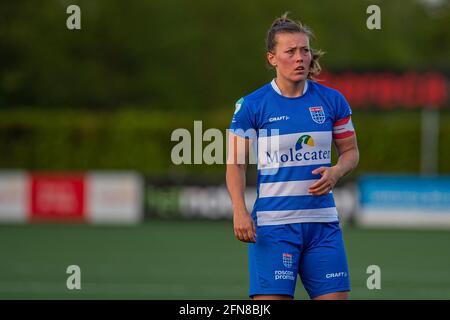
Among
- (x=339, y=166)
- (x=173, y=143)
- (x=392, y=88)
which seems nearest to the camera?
(x=339, y=166)

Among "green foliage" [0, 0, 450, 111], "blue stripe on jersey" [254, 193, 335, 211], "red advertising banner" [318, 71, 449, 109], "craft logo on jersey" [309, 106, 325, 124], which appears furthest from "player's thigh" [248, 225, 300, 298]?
"green foliage" [0, 0, 450, 111]

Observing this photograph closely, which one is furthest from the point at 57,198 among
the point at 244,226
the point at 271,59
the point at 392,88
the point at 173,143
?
the point at 244,226

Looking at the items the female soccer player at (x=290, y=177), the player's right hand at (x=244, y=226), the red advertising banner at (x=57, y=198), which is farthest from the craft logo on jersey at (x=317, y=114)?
the red advertising banner at (x=57, y=198)

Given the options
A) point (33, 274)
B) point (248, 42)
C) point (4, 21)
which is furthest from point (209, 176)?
point (248, 42)

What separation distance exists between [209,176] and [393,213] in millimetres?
3899

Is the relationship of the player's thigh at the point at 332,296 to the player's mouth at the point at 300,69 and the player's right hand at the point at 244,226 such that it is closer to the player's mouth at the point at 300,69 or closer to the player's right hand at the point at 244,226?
the player's right hand at the point at 244,226

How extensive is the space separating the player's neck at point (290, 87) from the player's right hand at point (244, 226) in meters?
0.81

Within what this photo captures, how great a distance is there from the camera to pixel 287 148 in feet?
20.9

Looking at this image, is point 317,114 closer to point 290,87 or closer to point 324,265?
point 290,87

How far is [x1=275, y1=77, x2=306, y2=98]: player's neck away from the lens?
6434mm

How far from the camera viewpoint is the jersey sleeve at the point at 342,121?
21.3 feet

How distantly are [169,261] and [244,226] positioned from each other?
9293 mm

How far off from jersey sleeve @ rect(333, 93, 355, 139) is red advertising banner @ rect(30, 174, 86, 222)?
16.3 metres

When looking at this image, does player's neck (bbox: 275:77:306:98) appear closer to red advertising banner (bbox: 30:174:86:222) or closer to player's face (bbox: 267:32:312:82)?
player's face (bbox: 267:32:312:82)
